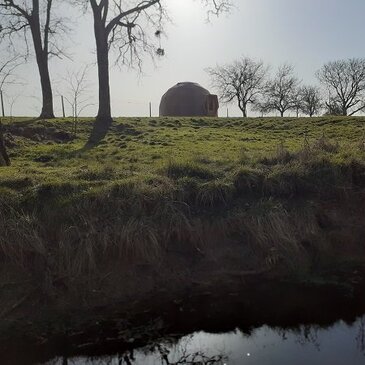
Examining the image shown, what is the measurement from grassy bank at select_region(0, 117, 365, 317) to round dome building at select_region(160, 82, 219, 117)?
27.9 m

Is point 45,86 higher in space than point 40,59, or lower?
→ lower

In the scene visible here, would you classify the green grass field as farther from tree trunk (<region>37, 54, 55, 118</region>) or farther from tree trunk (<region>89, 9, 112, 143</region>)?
tree trunk (<region>37, 54, 55, 118</region>)

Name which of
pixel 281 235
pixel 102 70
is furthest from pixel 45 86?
pixel 281 235

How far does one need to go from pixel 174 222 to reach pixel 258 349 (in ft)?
9.41

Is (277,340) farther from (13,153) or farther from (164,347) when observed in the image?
(13,153)

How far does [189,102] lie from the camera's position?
38.1 metres

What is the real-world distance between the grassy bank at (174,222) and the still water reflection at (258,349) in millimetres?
1493

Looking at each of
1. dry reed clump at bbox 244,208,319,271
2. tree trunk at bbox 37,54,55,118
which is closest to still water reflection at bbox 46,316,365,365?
dry reed clump at bbox 244,208,319,271

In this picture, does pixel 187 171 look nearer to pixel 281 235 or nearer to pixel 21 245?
pixel 281 235

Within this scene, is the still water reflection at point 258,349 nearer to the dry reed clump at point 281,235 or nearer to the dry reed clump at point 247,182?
the dry reed clump at point 281,235

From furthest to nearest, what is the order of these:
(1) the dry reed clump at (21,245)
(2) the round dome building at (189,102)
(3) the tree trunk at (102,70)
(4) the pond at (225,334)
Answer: (2) the round dome building at (189,102) → (3) the tree trunk at (102,70) → (1) the dry reed clump at (21,245) → (4) the pond at (225,334)

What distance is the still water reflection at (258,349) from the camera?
5.23 metres

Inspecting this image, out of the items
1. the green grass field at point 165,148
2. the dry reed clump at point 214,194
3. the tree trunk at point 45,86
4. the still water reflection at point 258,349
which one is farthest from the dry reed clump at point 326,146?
the tree trunk at point 45,86

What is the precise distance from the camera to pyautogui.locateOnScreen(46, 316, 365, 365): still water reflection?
206 inches
